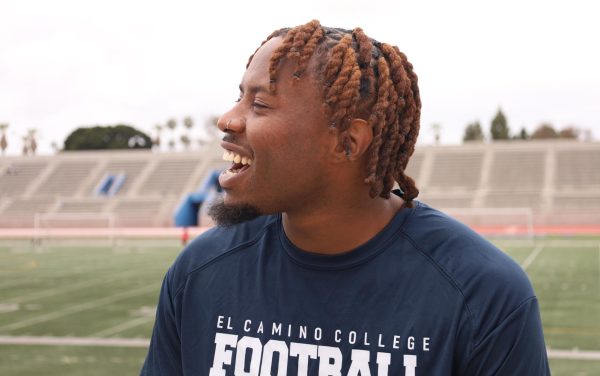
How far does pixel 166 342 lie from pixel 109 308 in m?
9.14

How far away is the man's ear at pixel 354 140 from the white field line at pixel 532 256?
45.9ft

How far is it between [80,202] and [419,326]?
40863 mm

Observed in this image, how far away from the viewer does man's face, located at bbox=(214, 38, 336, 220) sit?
5.65 ft

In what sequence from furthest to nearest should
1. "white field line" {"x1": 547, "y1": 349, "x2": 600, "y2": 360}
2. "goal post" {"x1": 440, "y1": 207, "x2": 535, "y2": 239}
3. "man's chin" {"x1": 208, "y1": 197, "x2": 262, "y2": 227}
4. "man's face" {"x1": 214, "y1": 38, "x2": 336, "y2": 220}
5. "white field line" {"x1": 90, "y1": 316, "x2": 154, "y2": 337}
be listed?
"goal post" {"x1": 440, "y1": 207, "x2": 535, "y2": 239} → "white field line" {"x1": 90, "y1": 316, "x2": 154, "y2": 337} → "white field line" {"x1": 547, "y1": 349, "x2": 600, "y2": 360} → "man's chin" {"x1": 208, "y1": 197, "x2": 262, "y2": 227} → "man's face" {"x1": 214, "y1": 38, "x2": 336, "y2": 220}

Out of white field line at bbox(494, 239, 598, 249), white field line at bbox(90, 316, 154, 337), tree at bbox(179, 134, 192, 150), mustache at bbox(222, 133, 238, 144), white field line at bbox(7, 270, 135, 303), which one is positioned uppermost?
mustache at bbox(222, 133, 238, 144)

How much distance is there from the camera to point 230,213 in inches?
73.9

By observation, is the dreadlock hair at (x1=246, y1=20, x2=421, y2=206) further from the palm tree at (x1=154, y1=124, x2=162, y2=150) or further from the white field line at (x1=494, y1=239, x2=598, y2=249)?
the palm tree at (x1=154, y1=124, x2=162, y2=150)

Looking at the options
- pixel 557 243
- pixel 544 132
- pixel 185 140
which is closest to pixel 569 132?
pixel 544 132

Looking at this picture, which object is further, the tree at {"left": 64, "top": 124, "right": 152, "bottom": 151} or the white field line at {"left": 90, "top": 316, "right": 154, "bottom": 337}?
the tree at {"left": 64, "top": 124, "right": 152, "bottom": 151}

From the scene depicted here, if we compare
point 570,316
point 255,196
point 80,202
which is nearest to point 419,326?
point 255,196

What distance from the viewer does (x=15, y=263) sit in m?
18.0

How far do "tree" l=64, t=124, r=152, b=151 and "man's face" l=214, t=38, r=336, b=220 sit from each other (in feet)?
237

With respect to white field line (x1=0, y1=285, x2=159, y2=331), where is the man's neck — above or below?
above

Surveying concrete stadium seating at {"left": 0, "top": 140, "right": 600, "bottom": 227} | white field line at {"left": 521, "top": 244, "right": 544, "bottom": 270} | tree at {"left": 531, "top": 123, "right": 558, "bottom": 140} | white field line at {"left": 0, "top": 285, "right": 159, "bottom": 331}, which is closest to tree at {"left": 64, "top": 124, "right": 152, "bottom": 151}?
concrete stadium seating at {"left": 0, "top": 140, "right": 600, "bottom": 227}
